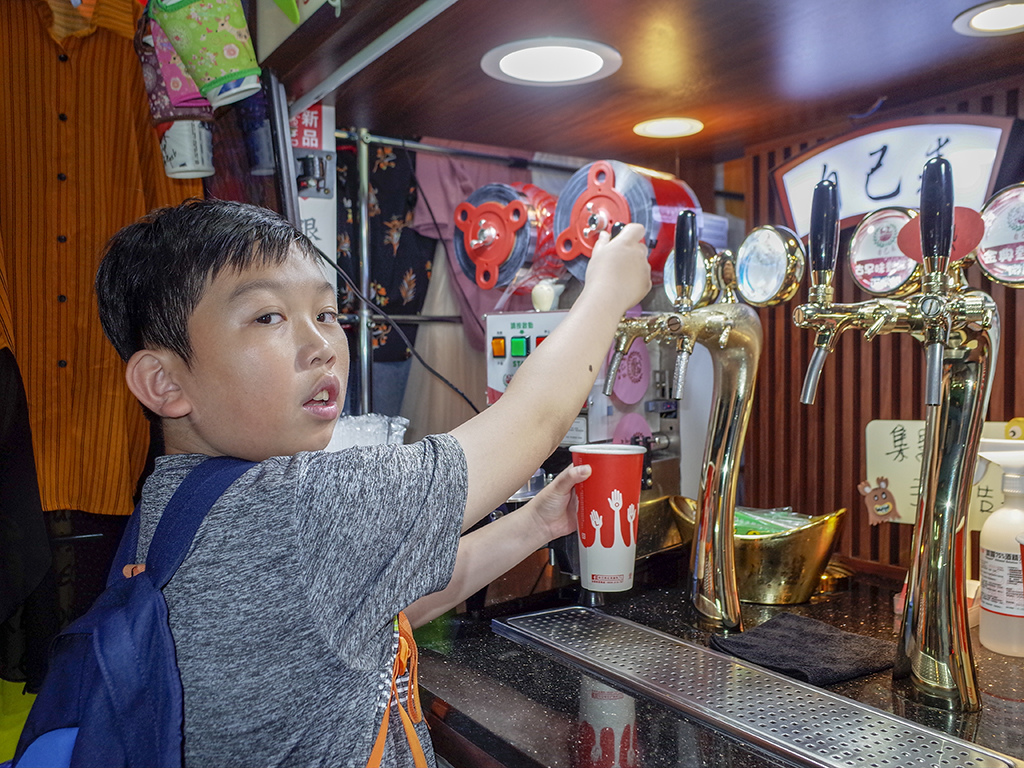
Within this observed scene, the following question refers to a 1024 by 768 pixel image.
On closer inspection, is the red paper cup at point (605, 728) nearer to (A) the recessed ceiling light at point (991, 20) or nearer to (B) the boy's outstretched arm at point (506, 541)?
(B) the boy's outstretched arm at point (506, 541)

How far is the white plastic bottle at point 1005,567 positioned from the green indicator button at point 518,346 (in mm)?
850

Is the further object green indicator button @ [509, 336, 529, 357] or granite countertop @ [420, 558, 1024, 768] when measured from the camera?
green indicator button @ [509, 336, 529, 357]

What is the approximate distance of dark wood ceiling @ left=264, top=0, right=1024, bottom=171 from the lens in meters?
1.12

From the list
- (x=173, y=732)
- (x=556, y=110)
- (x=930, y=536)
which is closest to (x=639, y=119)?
(x=556, y=110)

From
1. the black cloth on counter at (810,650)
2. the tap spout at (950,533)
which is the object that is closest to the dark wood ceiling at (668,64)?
the tap spout at (950,533)

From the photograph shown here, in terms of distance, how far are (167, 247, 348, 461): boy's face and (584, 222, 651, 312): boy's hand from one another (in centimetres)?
36

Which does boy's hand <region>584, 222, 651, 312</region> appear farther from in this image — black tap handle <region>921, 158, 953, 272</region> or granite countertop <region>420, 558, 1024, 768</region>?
granite countertop <region>420, 558, 1024, 768</region>

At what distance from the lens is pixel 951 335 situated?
2.91 ft

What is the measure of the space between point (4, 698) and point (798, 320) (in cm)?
172

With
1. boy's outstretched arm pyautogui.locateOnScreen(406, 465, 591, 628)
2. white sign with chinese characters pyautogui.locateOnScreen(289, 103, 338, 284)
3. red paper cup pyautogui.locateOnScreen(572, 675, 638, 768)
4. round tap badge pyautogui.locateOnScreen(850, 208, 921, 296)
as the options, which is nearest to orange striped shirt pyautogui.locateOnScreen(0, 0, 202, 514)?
white sign with chinese characters pyautogui.locateOnScreen(289, 103, 338, 284)

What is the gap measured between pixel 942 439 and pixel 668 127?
42.3 inches

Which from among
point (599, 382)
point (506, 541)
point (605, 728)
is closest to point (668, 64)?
point (599, 382)

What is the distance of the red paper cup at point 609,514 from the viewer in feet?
3.35

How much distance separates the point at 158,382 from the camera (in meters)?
0.82
